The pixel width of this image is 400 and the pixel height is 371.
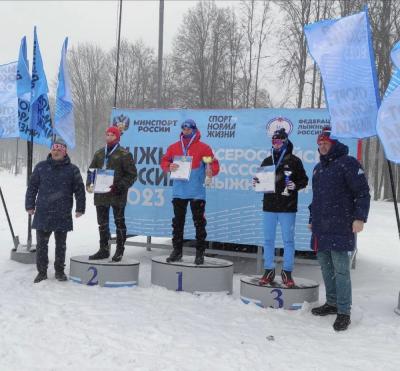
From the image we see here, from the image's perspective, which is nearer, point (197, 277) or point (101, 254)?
point (197, 277)

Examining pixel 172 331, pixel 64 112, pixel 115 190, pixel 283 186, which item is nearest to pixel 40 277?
pixel 115 190

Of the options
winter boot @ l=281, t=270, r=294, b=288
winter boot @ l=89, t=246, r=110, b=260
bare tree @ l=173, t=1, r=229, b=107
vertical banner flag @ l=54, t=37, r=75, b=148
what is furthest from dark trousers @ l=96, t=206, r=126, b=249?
bare tree @ l=173, t=1, r=229, b=107

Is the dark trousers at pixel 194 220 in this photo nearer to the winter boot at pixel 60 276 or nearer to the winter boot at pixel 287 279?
the winter boot at pixel 287 279

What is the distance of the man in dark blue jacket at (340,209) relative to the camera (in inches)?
191

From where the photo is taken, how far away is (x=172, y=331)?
183 inches

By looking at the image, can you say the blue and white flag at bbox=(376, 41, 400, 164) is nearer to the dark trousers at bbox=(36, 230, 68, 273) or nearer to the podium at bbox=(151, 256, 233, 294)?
the podium at bbox=(151, 256, 233, 294)

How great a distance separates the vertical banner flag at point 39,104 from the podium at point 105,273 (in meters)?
2.50

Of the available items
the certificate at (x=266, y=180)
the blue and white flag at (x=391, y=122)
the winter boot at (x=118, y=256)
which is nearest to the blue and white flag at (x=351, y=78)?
the blue and white flag at (x=391, y=122)

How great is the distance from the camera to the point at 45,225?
633cm

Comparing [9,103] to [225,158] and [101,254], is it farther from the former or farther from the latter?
[225,158]

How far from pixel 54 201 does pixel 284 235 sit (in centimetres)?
301

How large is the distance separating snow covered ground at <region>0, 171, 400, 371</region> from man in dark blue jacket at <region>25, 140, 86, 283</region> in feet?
1.38

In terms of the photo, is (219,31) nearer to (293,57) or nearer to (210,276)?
(293,57)

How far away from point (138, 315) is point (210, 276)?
1.30 meters
